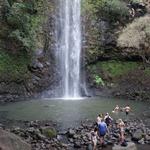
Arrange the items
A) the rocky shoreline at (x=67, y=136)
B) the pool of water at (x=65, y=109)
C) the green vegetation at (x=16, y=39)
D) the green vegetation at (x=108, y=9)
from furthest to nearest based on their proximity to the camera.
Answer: the green vegetation at (x=108, y=9), the green vegetation at (x=16, y=39), the pool of water at (x=65, y=109), the rocky shoreline at (x=67, y=136)

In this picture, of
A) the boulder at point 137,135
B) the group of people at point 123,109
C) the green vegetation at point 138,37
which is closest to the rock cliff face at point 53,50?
the green vegetation at point 138,37

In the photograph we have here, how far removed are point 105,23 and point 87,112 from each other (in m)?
14.9

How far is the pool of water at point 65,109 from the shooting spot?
3083 cm

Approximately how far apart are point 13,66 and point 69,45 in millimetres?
6611

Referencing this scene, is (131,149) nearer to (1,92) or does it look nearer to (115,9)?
(1,92)

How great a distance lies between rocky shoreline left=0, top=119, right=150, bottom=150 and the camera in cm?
2376

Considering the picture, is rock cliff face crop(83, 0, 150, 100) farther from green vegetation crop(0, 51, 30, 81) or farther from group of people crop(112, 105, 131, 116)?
group of people crop(112, 105, 131, 116)

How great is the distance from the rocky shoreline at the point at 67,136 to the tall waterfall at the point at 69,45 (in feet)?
47.5

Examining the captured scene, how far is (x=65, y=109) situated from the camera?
3369 centimetres

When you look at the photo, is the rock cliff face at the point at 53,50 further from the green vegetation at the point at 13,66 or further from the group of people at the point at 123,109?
the group of people at the point at 123,109

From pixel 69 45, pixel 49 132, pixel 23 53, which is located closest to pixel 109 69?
pixel 69 45

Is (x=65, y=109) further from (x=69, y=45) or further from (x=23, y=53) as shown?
(x=69, y=45)

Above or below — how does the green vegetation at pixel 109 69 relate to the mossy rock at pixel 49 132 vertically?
above

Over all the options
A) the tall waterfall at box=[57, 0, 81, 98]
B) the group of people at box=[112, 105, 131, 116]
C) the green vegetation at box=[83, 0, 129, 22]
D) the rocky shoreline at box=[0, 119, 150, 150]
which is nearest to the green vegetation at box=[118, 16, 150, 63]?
the green vegetation at box=[83, 0, 129, 22]
